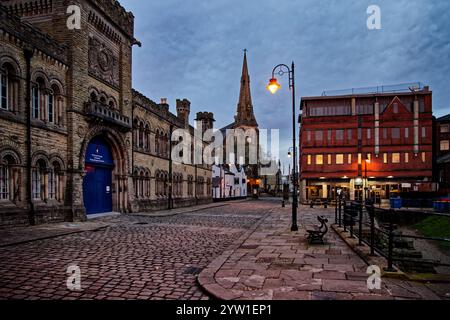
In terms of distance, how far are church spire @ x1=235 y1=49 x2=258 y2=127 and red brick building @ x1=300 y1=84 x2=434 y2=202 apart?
4085cm

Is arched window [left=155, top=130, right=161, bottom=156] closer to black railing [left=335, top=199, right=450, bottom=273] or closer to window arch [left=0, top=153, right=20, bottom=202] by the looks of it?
window arch [left=0, top=153, right=20, bottom=202]

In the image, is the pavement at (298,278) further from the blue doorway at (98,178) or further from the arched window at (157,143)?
the arched window at (157,143)

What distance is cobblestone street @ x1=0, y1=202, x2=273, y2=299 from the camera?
514 cm

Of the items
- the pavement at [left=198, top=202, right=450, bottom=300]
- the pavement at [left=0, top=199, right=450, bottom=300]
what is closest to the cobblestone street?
the pavement at [left=0, top=199, right=450, bottom=300]

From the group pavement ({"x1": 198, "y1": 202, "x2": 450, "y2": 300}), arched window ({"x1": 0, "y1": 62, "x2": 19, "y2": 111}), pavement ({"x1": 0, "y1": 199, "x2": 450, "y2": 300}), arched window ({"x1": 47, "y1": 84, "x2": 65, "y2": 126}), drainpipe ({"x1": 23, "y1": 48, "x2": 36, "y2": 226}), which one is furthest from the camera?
arched window ({"x1": 47, "y1": 84, "x2": 65, "y2": 126})

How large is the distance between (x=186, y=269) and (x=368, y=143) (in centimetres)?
4095

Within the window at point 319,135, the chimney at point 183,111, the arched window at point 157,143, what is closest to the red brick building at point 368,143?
the window at point 319,135

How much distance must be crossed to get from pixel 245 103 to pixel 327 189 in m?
48.8

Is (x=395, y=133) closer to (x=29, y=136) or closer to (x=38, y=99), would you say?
(x=38, y=99)

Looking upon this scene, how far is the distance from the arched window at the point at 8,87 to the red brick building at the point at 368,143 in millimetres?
35923

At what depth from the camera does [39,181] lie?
47.6ft

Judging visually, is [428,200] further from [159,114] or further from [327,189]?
[159,114]
